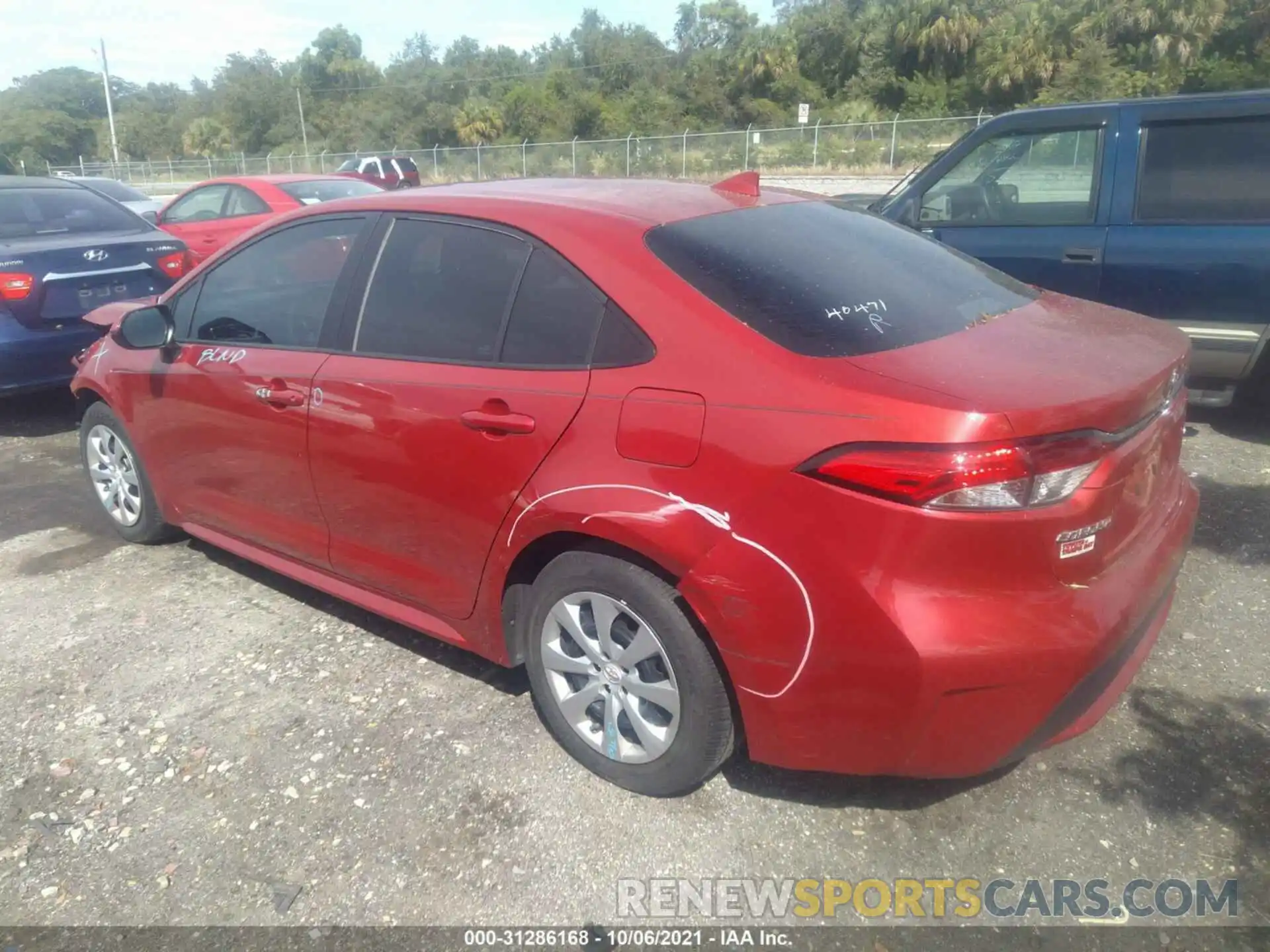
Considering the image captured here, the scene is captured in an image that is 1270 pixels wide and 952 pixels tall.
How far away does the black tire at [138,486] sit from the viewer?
447 cm

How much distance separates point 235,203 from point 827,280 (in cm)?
936

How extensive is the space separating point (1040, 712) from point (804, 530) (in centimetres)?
70

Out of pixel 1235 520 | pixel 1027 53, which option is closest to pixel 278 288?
pixel 1235 520

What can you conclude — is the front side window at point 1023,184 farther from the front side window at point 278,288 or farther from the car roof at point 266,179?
the car roof at point 266,179

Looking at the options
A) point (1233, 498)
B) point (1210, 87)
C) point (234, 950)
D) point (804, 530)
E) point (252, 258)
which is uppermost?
point (1210, 87)

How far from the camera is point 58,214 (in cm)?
708

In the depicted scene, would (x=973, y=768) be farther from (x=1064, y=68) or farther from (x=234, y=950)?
(x=1064, y=68)

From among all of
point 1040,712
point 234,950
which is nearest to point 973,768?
point 1040,712

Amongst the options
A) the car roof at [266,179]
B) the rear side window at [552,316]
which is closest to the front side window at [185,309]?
the rear side window at [552,316]

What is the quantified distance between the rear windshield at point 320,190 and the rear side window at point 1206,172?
7419 millimetres

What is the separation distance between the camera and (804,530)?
2281 millimetres

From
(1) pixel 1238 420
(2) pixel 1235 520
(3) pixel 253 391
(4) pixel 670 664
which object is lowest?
(2) pixel 1235 520

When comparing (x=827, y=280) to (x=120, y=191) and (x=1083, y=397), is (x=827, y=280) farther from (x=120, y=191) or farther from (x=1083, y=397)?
(x=120, y=191)

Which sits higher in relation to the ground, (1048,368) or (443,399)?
(1048,368)
